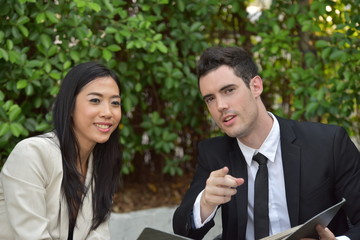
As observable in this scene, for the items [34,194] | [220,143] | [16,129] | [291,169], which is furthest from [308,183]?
[16,129]

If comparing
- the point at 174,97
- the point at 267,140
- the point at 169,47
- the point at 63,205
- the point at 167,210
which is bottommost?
the point at 167,210

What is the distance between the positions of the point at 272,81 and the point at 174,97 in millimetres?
913

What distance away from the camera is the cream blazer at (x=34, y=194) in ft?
8.63

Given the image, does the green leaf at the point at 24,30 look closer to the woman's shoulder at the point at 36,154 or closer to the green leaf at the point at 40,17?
the green leaf at the point at 40,17

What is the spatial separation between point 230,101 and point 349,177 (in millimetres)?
693

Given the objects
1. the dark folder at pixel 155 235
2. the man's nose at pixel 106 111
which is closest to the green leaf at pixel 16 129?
the man's nose at pixel 106 111

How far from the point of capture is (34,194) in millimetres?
2646

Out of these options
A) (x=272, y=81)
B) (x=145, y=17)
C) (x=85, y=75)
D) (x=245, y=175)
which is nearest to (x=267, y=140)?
(x=245, y=175)

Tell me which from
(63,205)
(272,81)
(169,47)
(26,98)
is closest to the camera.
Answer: (63,205)

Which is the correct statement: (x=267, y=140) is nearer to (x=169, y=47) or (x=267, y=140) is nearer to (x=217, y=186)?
(x=217, y=186)

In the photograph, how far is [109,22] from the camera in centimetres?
399

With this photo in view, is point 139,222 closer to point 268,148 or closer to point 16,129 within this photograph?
point 16,129

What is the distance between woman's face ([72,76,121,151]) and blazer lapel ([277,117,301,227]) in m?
0.87

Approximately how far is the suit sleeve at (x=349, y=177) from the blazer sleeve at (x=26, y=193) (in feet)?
4.69
